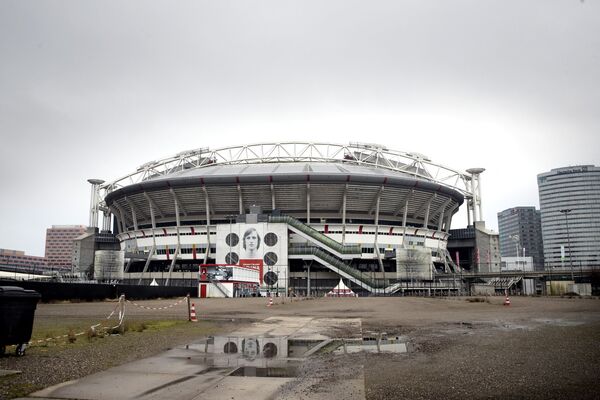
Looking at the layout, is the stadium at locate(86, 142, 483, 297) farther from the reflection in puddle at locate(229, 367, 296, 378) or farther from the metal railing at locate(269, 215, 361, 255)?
the reflection in puddle at locate(229, 367, 296, 378)

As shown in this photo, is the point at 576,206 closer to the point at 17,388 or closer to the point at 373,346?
the point at 373,346

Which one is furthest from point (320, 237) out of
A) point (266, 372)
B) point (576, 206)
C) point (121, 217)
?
point (266, 372)

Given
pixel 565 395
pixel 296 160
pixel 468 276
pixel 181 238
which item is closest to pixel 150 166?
pixel 181 238

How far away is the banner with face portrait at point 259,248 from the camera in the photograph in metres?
67.4

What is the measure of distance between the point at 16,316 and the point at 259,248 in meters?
59.5

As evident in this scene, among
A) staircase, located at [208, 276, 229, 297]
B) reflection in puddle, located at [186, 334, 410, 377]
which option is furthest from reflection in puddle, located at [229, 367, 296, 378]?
staircase, located at [208, 276, 229, 297]

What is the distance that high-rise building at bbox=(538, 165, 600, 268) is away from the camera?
277ft

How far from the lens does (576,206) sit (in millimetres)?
97438

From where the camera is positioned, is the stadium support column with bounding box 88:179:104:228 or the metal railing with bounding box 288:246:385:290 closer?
the metal railing with bounding box 288:246:385:290

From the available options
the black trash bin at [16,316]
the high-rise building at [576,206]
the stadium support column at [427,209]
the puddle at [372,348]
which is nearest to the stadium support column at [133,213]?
the stadium support column at [427,209]

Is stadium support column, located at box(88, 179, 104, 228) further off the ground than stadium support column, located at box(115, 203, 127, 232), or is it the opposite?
stadium support column, located at box(88, 179, 104, 228)

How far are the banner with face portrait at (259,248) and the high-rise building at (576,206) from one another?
40.6m

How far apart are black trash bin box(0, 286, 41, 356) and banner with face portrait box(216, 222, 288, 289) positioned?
2273 inches

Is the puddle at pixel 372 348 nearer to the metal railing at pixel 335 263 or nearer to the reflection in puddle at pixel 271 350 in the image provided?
the reflection in puddle at pixel 271 350
